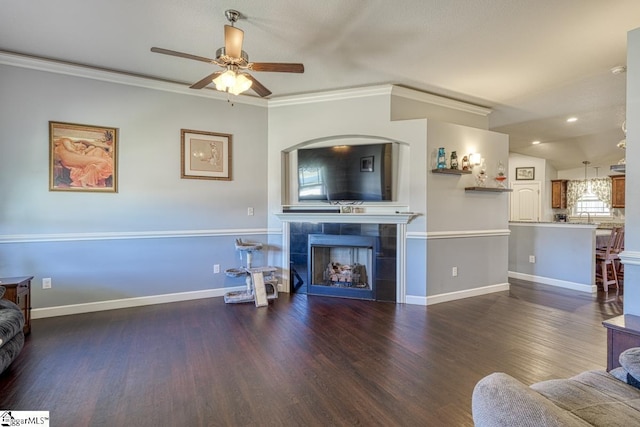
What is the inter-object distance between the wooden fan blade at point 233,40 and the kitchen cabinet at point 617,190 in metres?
9.43

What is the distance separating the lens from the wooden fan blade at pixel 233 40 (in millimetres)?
2295

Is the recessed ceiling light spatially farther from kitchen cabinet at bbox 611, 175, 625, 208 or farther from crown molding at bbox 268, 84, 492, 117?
kitchen cabinet at bbox 611, 175, 625, 208

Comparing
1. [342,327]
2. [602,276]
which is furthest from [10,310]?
[602,276]

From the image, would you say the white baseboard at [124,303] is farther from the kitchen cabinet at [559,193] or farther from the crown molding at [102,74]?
the kitchen cabinet at [559,193]

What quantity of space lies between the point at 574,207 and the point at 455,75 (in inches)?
289

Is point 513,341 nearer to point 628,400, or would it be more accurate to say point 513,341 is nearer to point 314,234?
point 628,400

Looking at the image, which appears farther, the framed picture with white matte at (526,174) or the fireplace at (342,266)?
the framed picture with white matte at (526,174)

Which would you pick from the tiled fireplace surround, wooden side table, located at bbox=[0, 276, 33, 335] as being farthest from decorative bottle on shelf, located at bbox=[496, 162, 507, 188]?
wooden side table, located at bbox=[0, 276, 33, 335]

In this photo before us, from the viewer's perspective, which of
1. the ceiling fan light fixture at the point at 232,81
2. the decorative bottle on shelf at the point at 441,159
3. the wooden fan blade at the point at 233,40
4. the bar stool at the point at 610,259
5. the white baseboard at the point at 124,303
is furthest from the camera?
the bar stool at the point at 610,259

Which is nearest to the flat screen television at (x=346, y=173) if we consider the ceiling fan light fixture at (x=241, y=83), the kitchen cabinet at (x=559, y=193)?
the ceiling fan light fixture at (x=241, y=83)

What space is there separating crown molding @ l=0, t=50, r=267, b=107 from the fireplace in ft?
7.67

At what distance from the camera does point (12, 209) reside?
10.8ft

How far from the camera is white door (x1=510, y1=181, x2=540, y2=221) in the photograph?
8570 mm

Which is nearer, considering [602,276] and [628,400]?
[628,400]
